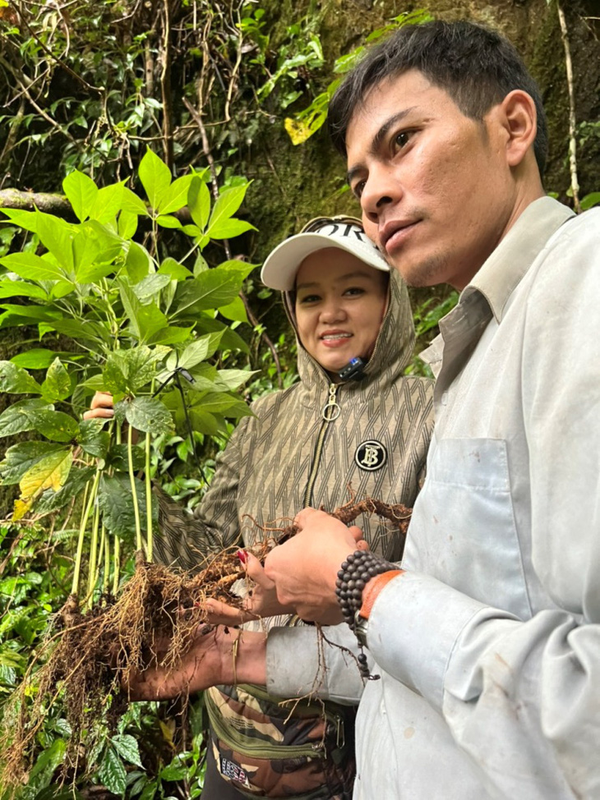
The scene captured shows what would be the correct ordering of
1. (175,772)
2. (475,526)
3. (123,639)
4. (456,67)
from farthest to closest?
(175,772), (123,639), (456,67), (475,526)

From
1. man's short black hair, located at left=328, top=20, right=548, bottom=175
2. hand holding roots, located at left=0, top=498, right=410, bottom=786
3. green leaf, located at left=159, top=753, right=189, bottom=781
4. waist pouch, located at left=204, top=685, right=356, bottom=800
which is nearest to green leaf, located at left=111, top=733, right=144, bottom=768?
green leaf, located at left=159, top=753, right=189, bottom=781

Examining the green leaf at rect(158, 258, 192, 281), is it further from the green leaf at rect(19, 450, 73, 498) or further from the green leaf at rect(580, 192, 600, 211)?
the green leaf at rect(580, 192, 600, 211)

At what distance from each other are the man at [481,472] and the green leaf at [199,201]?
1.49 ft

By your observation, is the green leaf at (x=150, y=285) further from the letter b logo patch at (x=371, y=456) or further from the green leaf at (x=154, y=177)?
the letter b logo patch at (x=371, y=456)

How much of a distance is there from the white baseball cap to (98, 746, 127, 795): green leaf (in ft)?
4.60

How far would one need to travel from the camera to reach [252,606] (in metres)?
0.98

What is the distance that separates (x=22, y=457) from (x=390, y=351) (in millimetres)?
774

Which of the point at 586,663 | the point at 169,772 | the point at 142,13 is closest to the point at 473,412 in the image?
the point at 586,663

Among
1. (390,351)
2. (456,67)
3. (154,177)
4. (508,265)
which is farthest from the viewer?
Result: (390,351)

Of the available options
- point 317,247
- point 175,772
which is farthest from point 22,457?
point 175,772

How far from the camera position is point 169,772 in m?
1.96

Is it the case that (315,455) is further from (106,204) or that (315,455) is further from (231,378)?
(106,204)

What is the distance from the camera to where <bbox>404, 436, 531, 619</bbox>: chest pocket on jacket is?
0.59m

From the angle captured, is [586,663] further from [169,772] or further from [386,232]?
[169,772]
